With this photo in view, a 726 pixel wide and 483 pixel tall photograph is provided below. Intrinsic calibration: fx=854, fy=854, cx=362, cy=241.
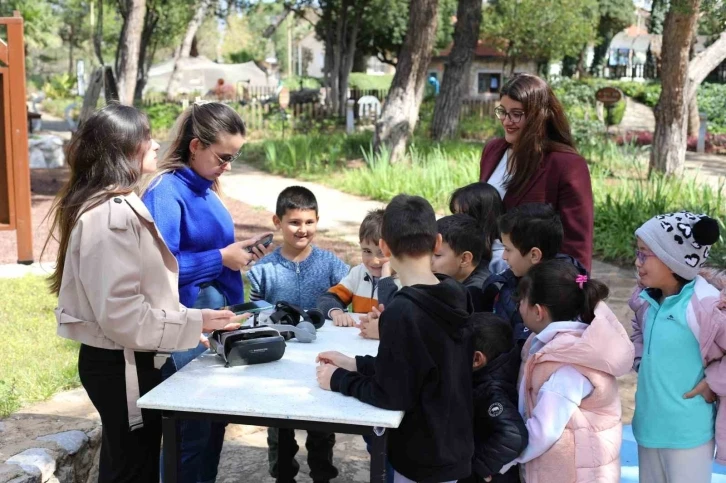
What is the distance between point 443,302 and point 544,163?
4.60 feet

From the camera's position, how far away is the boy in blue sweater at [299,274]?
380cm

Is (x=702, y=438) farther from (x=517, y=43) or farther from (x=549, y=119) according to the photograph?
(x=517, y=43)

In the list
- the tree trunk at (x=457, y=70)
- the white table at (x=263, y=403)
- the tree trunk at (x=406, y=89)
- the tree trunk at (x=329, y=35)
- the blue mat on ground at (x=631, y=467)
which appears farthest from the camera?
the tree trunk at (x=329, y=35)

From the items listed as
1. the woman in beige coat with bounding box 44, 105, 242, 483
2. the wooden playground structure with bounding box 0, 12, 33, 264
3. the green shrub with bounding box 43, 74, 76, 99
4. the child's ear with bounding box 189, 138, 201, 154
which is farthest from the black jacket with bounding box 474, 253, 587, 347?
the green shrub with bounding box 43, 74, 76, 99

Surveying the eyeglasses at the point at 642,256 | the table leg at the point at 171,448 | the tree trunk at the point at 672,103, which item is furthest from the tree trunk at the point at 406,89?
the table leg at the point at 171,448

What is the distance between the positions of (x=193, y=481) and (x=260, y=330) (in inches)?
33.5

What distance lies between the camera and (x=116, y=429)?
114 inches

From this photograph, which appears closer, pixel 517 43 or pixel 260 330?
pixel 260 330

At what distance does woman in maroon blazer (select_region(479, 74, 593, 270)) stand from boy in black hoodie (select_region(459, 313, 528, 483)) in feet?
2.80

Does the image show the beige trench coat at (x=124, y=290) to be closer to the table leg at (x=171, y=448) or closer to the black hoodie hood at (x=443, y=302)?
the table leg at (x=171, y=448)

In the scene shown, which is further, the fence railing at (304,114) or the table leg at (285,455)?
the fence railing at (304,114)

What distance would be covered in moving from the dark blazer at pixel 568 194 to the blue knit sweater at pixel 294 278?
0.96 metres

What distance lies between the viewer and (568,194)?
371 centimetres

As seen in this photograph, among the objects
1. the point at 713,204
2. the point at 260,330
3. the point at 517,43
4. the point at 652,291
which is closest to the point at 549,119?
the point at 652,291
